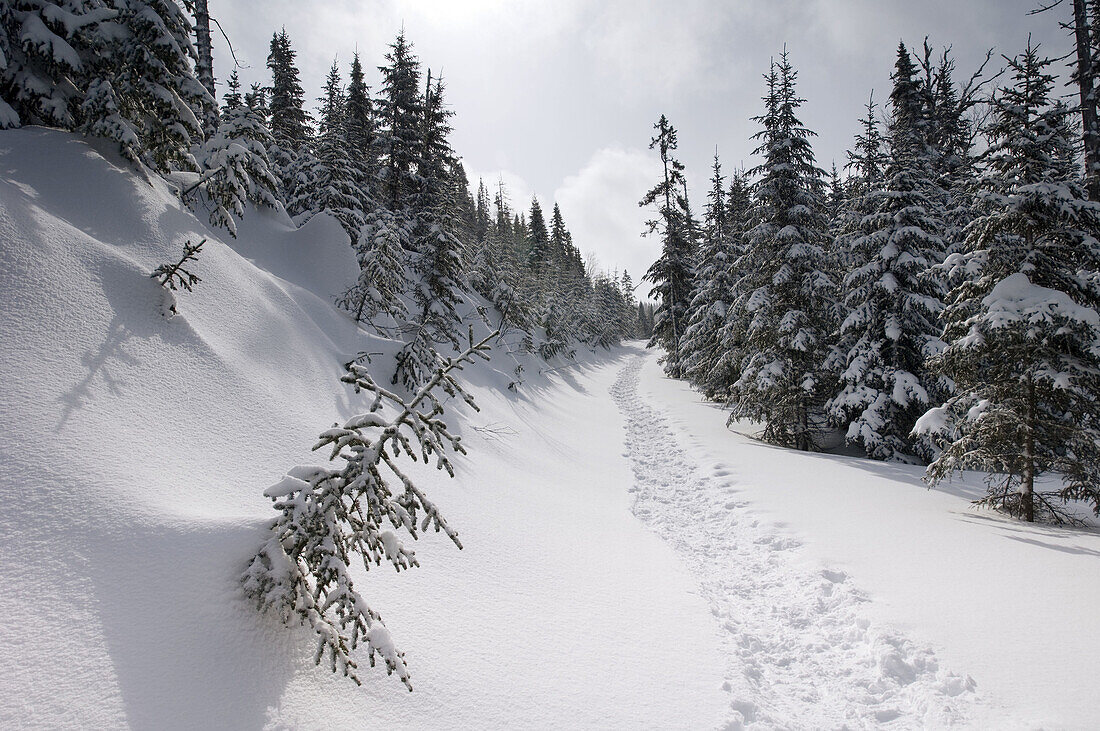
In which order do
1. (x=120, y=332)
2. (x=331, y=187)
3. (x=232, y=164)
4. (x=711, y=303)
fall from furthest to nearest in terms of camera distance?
(x=711, y=303) < (x=331, y=187) < (x=232, y=164) < (x=120, y=332)

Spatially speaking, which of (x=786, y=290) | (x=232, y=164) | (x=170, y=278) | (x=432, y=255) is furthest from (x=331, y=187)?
(x=786, y=290)

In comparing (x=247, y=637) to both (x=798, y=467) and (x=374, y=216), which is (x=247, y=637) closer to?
(x=798, y=467)

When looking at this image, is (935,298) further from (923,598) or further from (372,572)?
(372,572)

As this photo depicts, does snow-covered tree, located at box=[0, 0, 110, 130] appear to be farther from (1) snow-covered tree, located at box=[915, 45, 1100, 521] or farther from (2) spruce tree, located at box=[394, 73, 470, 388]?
(1) snow-covered tree, located at box=[915, 45, 1100, 521]

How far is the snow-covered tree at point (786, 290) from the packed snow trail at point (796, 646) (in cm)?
780

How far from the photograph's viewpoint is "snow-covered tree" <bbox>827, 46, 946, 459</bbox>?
41.7ft

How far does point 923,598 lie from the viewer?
509 centimetres

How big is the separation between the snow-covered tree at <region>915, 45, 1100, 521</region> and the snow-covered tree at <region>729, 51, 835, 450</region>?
5.52 m

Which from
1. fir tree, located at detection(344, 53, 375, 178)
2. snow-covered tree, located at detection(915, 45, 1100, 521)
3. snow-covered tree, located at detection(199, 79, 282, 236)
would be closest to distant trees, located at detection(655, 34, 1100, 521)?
snow-covered tree, located at detection(915, 45, 1100, 521)

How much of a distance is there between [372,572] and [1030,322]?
1093 centimetres

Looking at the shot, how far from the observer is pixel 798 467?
11188 mm

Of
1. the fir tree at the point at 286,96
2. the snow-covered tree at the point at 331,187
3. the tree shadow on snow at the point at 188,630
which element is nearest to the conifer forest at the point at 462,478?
the tree shadow on snow at the point at 188,630

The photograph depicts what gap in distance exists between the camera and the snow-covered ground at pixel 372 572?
2.55m

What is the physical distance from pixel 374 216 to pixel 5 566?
1639 centimetres
